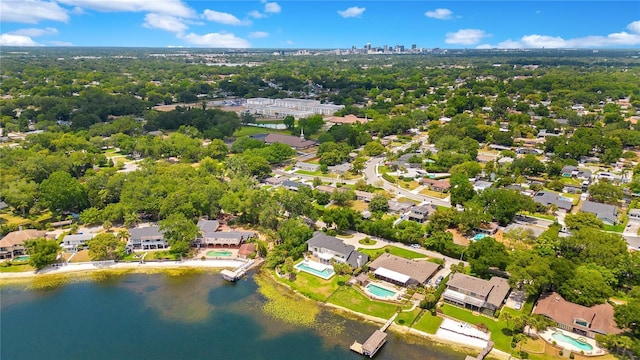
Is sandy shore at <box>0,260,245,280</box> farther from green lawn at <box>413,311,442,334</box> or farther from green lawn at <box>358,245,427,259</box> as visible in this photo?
green lawn at <box>413,311,442,334</box>

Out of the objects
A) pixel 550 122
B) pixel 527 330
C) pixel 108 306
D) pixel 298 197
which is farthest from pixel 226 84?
pixel 527 330

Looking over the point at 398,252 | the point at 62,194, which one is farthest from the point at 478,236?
the point at 62,194

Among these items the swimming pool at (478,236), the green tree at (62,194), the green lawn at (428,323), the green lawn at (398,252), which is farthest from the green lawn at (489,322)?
the green tree at (62,194)

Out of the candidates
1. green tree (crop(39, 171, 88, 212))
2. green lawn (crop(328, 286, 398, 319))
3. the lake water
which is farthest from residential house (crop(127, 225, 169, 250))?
green lawn (crop(328, 286, 398, 319))

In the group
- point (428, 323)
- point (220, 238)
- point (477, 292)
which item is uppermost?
point (220, 238)

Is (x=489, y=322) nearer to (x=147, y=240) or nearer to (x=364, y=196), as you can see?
(x=364, y=196)

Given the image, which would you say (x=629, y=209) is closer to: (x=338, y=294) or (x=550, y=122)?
(x=338, y=294)

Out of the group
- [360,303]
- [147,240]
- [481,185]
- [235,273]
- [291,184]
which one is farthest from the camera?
[291,184]
